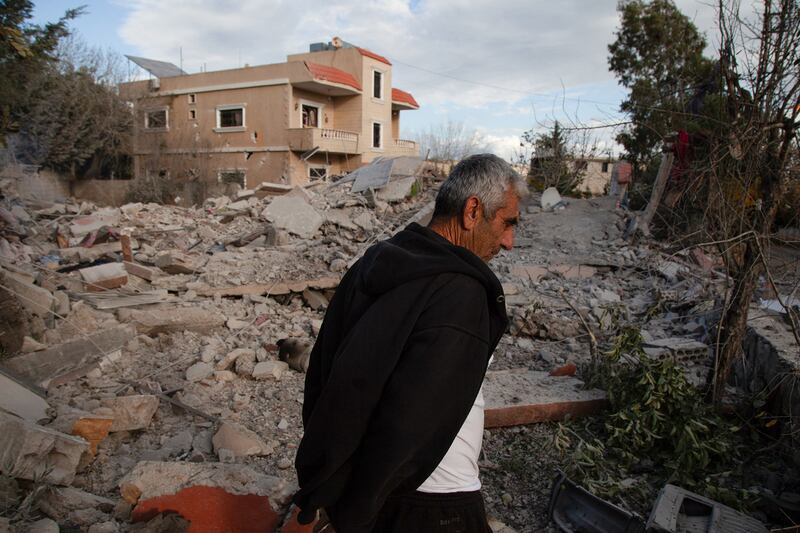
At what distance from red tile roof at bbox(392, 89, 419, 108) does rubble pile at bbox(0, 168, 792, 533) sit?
62.6 ft

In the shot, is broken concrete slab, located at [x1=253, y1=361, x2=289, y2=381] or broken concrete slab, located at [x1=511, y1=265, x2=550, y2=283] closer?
broken concrete slab, located at [x1=253, y1=361, x2=289, y2=381]

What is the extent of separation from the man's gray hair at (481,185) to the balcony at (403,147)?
26.7m

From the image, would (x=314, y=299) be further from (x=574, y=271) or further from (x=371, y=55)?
(x=371, y=55)

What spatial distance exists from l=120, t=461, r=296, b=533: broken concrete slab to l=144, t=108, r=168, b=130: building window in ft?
87.6

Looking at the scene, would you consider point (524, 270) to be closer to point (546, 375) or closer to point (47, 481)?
point (546, 375)

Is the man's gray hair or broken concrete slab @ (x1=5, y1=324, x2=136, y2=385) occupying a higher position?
the man's gray hair

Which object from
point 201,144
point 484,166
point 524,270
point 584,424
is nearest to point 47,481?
point 484,166

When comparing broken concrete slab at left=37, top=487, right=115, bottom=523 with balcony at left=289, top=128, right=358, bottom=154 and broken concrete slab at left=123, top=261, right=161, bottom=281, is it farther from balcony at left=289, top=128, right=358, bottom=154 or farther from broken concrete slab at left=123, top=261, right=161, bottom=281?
balcony at left=289, top=128, right=358, bottom=154

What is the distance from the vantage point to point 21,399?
3260 millimetres

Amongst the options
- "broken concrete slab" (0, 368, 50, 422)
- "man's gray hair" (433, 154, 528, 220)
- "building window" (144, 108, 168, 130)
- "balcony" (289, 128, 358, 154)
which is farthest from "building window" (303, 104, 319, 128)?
"man's gray hair" (433, 154, 528, 220)

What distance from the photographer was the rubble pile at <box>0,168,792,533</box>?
→ 7.82ft

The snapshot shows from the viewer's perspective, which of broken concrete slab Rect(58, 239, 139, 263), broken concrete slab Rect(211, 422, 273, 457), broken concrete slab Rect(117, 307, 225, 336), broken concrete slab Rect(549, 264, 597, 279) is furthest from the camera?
broken concrete slab Rect(549, 264, 597, 279)

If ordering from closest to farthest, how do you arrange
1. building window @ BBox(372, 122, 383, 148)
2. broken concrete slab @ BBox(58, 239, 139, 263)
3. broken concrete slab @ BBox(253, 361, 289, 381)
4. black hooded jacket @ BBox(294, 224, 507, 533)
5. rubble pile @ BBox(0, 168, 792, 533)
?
black hooded jacket @ BBox(294, 224, 507, 533)
rubble pile @ BBox(0, 168, 792, 533)
broken concrete slab @ BBox(253, 361, 289, 381)
broken concrete slab @ BBox(58, 239, 139, 263)
building window @ BBox(372, 122, 383, 148)

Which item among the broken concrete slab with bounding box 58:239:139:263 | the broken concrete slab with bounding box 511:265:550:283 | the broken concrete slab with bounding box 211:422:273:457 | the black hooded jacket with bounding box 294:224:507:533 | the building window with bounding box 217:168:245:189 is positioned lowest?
the broken concrete slab with bounding box 211:422:273:457
